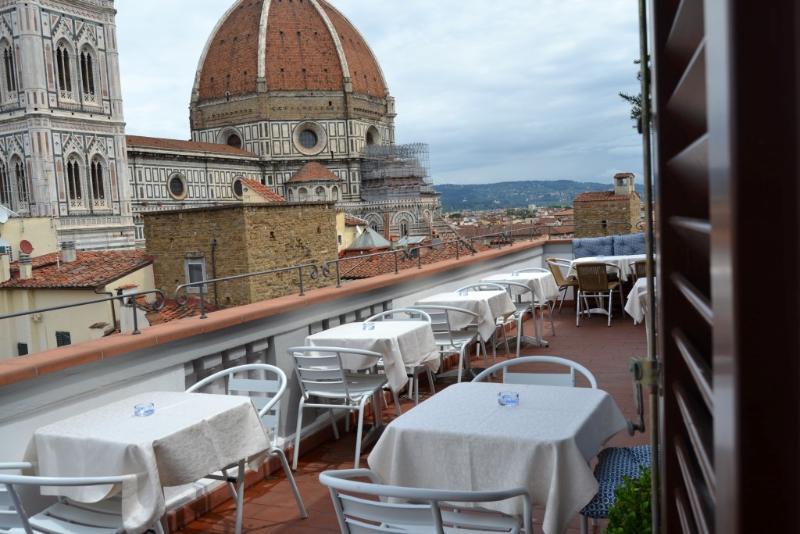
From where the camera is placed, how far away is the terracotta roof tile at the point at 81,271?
60.4ft

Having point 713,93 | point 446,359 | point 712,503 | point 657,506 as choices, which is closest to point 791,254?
point 713,93

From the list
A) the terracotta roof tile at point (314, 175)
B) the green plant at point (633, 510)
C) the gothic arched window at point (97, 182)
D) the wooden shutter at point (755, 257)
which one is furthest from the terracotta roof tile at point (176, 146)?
the wooden shutter at point (755, 257)

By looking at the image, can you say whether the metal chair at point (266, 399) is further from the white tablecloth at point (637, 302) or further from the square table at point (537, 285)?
the white tablecloth at point (637, 302)

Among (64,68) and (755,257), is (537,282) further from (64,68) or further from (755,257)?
(64,68)

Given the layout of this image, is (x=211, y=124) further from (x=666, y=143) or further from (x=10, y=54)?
(x=666, y=143)

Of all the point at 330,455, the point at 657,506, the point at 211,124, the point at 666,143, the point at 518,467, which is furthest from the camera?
the point at 211,124

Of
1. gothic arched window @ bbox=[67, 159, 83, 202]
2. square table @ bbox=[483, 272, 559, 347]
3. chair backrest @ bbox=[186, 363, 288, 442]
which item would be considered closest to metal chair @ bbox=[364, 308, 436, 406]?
chair backrest @ bbox=[186, 363, 288, 442]

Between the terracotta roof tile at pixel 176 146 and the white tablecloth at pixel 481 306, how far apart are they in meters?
47.4

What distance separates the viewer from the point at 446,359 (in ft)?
21.0

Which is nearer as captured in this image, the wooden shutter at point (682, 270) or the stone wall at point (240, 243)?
the wooden shutter at point (682, 270)

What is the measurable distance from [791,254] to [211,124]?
68.8 m

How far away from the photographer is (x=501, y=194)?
501 ft

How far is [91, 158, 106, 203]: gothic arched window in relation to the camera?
4297 cm

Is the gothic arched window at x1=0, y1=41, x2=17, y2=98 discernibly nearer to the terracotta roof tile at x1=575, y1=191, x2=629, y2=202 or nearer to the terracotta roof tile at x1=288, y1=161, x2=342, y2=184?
the terracotta roof tile at x1=288, y1=161, x2=342, y2=184
